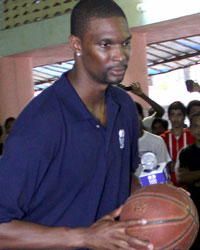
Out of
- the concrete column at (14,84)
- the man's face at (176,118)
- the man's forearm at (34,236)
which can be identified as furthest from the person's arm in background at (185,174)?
the concrete column at (14,84)

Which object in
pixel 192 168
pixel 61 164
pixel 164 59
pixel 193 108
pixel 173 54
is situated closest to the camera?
pixel 61 164

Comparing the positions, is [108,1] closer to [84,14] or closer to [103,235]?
[84,14]

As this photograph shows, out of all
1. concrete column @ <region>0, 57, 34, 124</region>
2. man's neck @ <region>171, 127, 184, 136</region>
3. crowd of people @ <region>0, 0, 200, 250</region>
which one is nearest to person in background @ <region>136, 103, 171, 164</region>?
man's neck @ <region>171, 127, 184, 136</region>

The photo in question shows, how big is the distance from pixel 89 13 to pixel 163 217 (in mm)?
950

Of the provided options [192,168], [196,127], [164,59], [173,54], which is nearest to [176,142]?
[196,127]

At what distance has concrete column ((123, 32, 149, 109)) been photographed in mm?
8852

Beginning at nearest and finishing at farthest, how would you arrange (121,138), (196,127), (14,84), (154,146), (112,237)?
(112,237)
(121,138)
(196,127)
(154,146)
(14,84)

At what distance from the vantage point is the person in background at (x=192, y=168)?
4.52m

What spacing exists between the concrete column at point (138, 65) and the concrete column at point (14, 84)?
2969 mm

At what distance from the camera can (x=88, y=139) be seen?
2129 mm

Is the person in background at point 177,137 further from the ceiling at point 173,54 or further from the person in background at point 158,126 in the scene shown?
the ceiling at point 173,54

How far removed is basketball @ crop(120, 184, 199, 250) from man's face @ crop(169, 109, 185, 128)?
3710 mm

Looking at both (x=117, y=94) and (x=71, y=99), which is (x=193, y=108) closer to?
(x=117, y=94)

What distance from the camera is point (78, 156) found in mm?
2074
